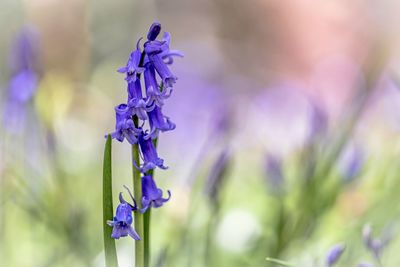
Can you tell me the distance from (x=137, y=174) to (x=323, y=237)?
114 cm

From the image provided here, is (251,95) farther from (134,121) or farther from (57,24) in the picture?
(134,121)

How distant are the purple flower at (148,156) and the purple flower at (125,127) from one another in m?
0.04

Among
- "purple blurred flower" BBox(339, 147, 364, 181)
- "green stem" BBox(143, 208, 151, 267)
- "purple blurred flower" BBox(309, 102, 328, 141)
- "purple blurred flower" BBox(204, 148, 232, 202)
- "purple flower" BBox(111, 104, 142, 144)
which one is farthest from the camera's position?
"purple blurred flower" BBox(339, 147, 364, 181)

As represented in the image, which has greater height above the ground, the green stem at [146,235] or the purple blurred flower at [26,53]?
the purple blurred flower at [26,53]

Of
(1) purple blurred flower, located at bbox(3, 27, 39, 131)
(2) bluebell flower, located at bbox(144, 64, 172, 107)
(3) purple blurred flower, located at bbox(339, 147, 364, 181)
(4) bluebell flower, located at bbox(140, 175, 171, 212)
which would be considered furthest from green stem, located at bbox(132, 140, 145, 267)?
(3) purple blurred flower, located at bbox(339, 147, 364, 181)

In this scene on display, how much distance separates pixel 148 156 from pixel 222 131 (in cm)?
106

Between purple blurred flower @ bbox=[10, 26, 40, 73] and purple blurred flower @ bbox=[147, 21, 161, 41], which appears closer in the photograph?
purple blurred flower @ bbox=[147, 21, 161, 41]

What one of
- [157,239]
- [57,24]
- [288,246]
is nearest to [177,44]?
[57,24]

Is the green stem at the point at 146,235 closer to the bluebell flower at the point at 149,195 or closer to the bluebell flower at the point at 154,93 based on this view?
the bluebell flower at the point at 149,195

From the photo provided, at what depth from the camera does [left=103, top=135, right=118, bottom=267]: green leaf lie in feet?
3.95

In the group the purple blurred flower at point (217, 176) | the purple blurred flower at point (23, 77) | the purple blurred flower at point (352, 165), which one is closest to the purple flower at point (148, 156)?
the purple blurred flower at point (217, 176)

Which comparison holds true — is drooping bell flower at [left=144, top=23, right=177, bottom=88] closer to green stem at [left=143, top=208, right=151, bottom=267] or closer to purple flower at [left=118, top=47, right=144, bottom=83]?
purple flower at [left=118, top=47, right=144, bottom=83]

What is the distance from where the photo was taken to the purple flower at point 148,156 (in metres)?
1.23

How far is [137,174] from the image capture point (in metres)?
1.26
